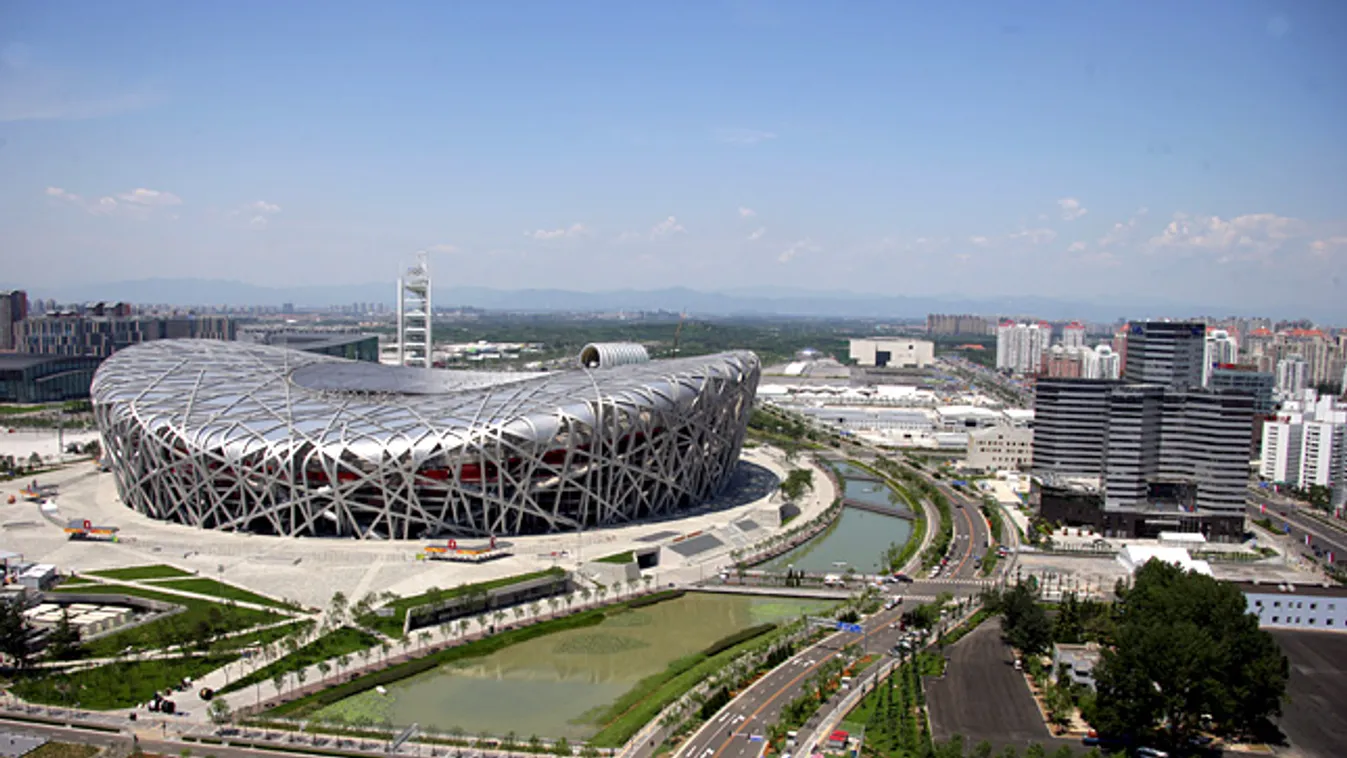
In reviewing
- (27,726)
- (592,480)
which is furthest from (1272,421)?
(27,726)

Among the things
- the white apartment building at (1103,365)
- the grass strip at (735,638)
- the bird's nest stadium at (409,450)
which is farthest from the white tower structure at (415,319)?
the white apartment building at (1103,365)

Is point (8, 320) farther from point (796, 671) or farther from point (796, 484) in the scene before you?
point (796, 671)

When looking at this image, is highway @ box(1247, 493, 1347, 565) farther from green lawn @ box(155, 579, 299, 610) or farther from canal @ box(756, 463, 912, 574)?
green lawn @ box(155, 579, 299, 610)

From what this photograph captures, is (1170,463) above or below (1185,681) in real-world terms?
above

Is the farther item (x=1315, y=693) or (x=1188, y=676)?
(x=1315, y=693)

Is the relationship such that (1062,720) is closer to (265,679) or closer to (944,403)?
(265,679)

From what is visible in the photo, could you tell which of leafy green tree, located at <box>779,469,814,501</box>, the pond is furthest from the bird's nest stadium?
the pond

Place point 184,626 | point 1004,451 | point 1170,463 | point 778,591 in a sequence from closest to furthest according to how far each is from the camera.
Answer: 1. point 184,626
2. point 778,591
3. point 1170,463
4. point 1004,451

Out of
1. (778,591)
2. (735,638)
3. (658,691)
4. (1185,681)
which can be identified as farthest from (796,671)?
(1185,681)
